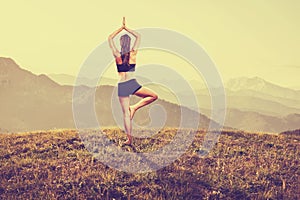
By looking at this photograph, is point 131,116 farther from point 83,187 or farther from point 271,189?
point 271,189

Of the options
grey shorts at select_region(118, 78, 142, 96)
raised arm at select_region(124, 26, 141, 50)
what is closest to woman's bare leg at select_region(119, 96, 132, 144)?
grey shorts at select_region(118, 78, 142, 96)

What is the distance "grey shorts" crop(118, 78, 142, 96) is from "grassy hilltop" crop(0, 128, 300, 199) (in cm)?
262

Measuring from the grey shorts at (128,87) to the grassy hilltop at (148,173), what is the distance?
8.59ft

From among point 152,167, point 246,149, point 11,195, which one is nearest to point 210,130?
point 246,149

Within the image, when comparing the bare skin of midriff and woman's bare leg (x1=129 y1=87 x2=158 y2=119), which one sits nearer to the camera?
the bare skin of midriff

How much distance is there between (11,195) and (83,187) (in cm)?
221

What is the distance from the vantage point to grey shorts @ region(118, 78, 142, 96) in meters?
13.6

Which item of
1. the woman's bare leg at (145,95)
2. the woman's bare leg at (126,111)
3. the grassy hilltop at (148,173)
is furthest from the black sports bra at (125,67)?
the grassy hilltop at (148,173)

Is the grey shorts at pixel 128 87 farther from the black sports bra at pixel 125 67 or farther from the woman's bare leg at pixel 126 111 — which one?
the black sports bra at pixel 125 67

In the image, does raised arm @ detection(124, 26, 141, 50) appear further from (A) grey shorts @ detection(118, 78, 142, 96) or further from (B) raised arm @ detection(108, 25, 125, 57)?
(A) grey shorts @ detection(118, 78, 142, 96)

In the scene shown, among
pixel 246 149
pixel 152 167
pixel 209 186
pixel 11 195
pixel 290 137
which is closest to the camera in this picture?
pixel 11 195

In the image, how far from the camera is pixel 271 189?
1231 cm

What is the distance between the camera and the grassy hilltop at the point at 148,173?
11.6 meters

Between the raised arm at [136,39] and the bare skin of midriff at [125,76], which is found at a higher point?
the raised arm at [136,39]
